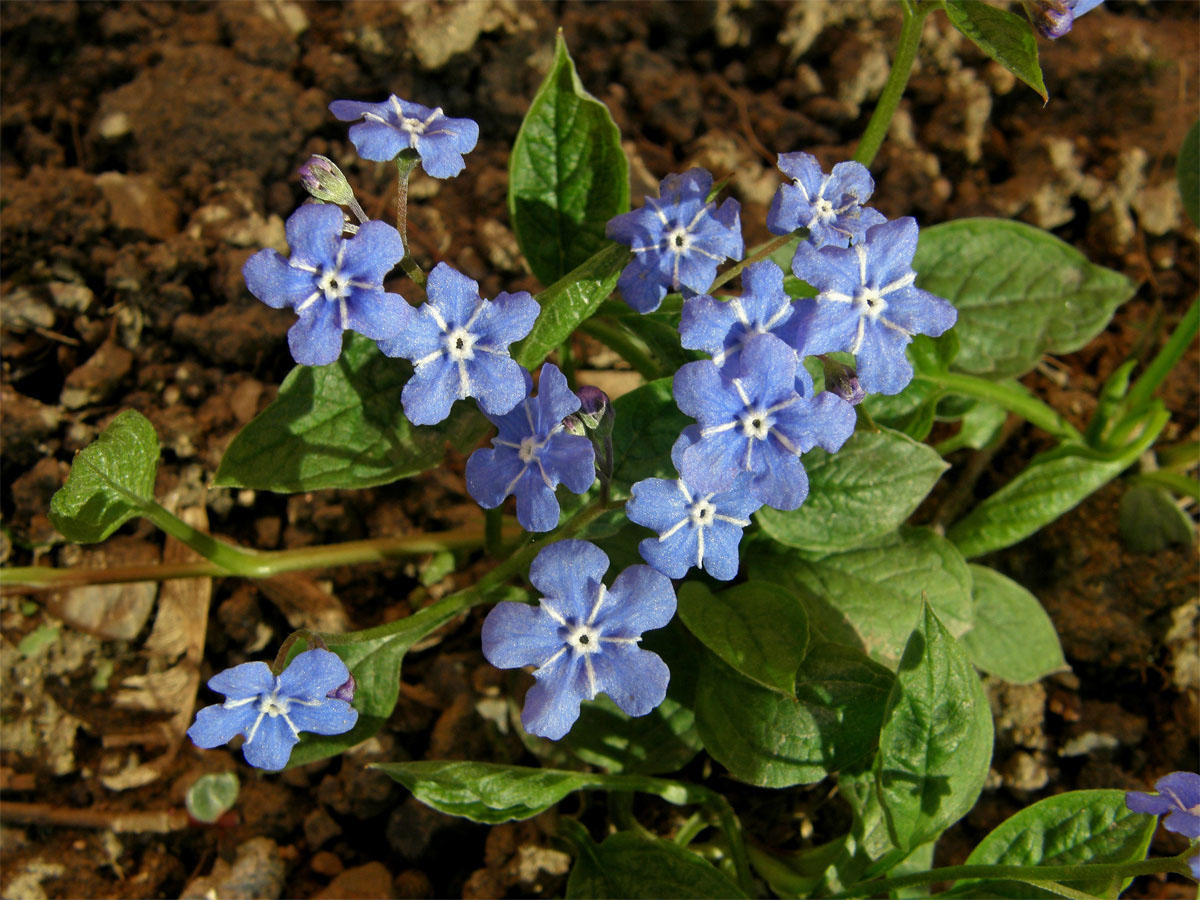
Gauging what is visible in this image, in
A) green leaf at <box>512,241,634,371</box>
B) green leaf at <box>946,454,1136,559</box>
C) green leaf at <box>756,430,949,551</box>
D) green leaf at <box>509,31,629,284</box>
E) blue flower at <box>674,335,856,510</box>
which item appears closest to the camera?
blue flower at <box>674,335,856,510</box>

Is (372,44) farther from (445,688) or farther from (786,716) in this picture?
(786,716)

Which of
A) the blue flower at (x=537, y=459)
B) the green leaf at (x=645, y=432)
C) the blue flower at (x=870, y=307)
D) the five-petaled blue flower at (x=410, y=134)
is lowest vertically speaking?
the green leaf at (x=645, y=432)

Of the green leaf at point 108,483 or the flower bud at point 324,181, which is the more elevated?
the flower bud at point 324,181

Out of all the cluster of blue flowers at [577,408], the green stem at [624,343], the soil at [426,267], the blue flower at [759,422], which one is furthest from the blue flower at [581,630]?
the soil at [426,267]

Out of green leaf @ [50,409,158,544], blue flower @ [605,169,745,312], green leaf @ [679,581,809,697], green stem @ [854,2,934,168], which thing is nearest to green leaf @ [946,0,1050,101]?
green stem @ [854,2,934,168]

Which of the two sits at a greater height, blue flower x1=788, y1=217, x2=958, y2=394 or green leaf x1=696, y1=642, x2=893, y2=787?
blue flower x1=788, y1=217, x2=958, y2=394

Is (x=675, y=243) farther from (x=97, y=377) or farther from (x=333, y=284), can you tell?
(x=97, y=377)

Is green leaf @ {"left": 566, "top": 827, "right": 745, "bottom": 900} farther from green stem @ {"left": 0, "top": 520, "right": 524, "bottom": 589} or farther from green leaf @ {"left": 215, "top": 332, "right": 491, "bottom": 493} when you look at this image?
green leaf @ {"left": 215, "top": 332, "right": 491, "bottom": 493}

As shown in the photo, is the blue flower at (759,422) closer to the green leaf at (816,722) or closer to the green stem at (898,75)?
the green leaf at (816,722)
